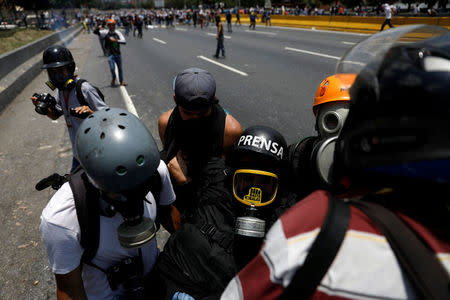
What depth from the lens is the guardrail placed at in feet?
56.9

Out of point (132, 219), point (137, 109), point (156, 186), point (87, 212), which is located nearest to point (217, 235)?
point (156, 186)

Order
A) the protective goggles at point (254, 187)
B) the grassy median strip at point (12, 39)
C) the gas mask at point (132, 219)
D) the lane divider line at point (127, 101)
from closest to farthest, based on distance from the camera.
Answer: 1. the gas mask at point (132, 219)
2. the protective goggles at point (254, 187)
3. the lane divider line at point (127, 101)
4. the grassy median strip at point (12, 39)

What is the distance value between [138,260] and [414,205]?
4.58 ft

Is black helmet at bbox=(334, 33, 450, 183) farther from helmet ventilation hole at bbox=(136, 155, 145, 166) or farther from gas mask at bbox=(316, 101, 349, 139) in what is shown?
gas mask at bbox=(316, 101, 349, 139)

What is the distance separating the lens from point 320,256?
0.69 meters

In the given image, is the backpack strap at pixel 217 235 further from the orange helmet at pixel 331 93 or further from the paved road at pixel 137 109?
the paved road at pixel 137 109

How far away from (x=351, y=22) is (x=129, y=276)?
24.4 meters

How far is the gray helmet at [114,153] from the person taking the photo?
1233 mm

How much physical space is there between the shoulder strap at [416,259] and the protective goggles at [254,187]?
1.18 metres

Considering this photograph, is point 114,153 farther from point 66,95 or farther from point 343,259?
point 66,95

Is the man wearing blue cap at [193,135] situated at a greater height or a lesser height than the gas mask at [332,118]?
lesser

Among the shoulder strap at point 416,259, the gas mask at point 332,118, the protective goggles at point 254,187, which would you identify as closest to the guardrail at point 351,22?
the gas mask at point 332,118

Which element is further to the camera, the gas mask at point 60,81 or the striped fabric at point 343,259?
the gas mask at point 60,81

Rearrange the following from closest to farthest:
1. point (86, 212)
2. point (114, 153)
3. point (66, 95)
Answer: point (114, 153) < point (86, 212) < point (66, 95)
